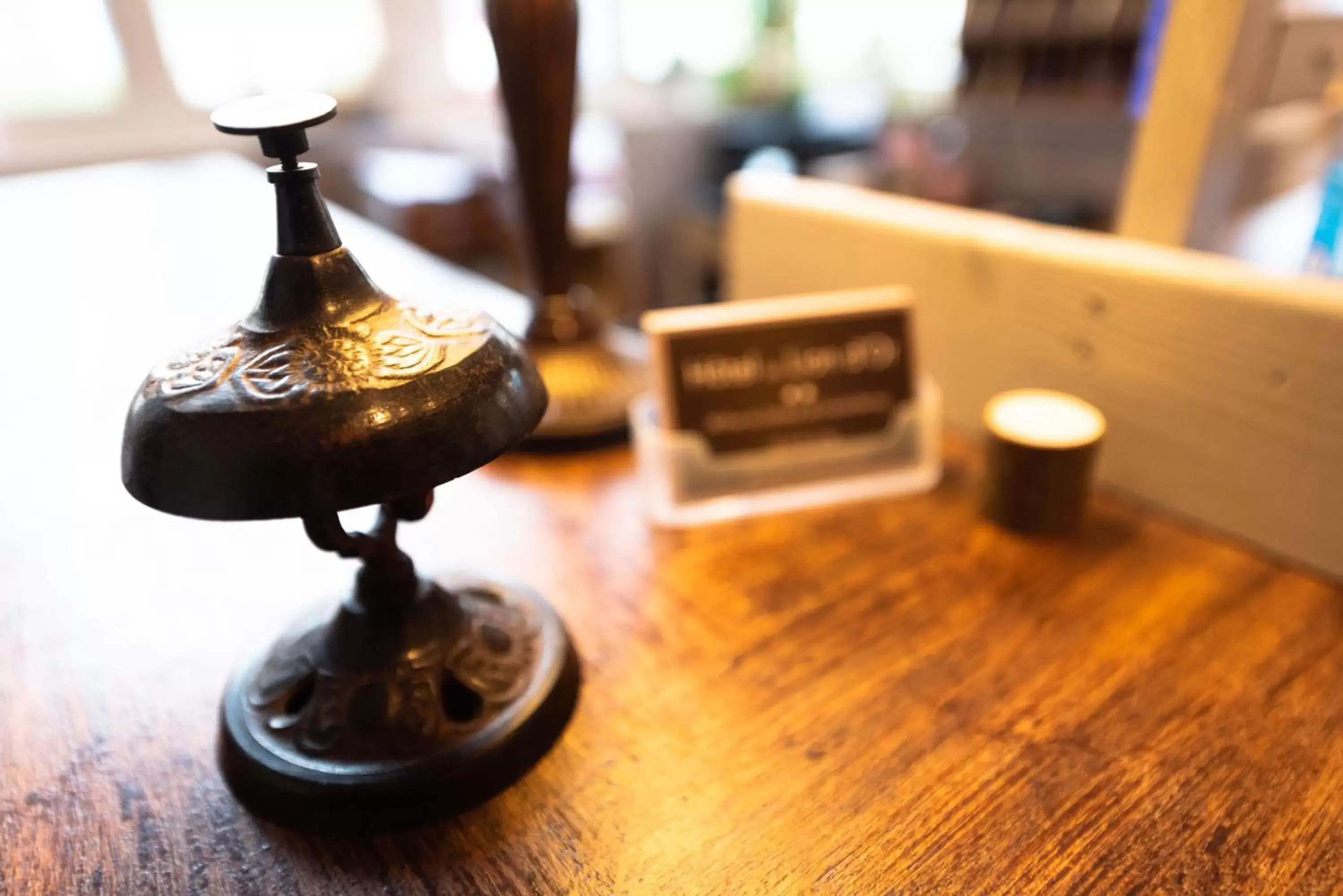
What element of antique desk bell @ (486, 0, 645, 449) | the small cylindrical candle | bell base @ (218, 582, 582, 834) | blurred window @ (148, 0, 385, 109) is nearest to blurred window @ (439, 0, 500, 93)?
blurred window @ (148, 0, 385, 109)

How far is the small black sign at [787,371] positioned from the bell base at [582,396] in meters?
0.15

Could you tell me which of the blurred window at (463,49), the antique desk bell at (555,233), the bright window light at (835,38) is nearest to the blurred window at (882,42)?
the bright window light at (835,38)

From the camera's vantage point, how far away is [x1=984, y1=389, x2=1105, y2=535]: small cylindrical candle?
2.13ft

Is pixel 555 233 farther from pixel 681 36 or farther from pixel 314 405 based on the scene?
pixel 681 36

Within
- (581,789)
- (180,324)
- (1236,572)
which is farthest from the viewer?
(180,324)

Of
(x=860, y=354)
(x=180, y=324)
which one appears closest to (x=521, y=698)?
(x=860, y=354)

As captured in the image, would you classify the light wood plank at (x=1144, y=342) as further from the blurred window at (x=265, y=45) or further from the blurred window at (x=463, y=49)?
the blurred window at (x=463, y=49)

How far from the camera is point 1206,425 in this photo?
658mm

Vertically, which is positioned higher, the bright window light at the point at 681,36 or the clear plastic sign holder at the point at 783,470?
the bright window light at the point at 681,36

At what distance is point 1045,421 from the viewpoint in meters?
0.67

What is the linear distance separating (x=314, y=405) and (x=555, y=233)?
471 mm

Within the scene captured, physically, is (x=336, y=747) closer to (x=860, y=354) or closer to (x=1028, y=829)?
(x=1028, y=829)

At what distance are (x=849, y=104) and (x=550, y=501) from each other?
11.1 feet

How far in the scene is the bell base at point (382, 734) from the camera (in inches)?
18.0
